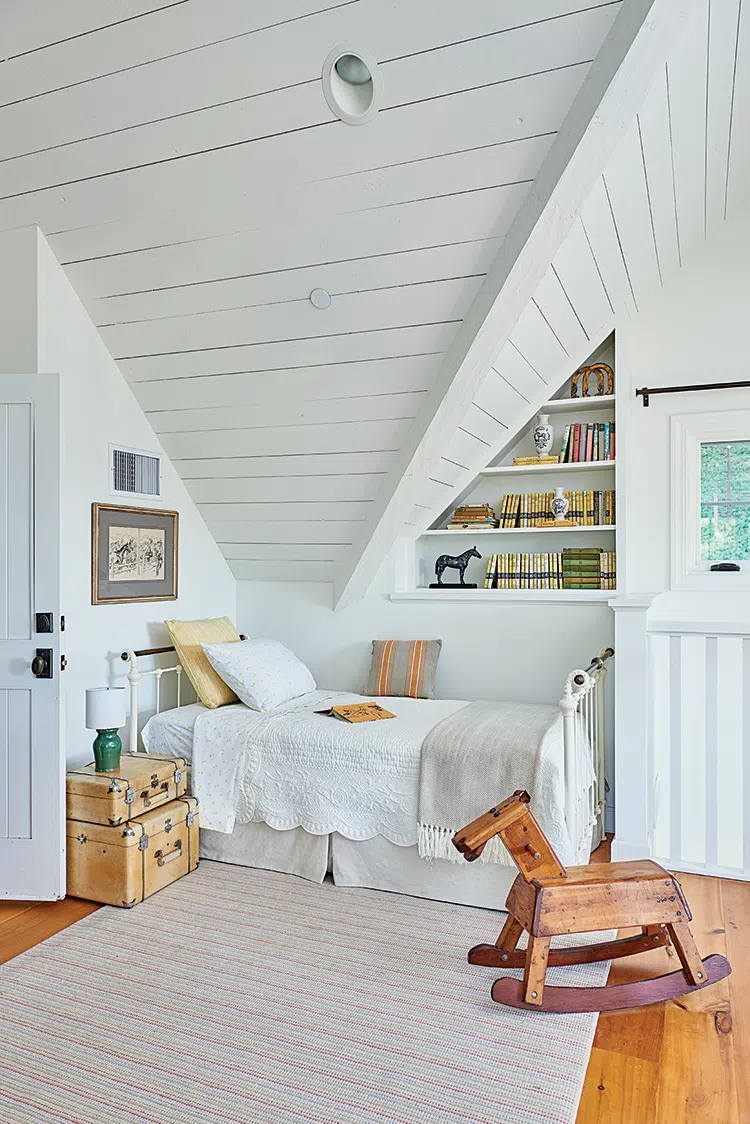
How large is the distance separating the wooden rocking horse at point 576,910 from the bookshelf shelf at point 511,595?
1.48 metres

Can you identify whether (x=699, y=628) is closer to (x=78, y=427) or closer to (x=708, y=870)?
(x=708, y=870)

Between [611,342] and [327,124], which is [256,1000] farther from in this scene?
[611,342]

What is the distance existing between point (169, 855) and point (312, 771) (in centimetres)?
62

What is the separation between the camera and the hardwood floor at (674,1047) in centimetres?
175

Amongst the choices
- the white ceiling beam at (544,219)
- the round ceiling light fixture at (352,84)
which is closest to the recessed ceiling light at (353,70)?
the round ceiling light fixture at (352,84)

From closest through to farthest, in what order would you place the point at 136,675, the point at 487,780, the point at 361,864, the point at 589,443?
the point at 487,780 < the point at 361,864 < the point at 136,675 < the point at 589,443

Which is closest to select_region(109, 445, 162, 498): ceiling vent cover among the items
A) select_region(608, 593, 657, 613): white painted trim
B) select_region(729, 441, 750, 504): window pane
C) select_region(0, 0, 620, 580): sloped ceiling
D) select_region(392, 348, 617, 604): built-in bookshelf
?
select_region(0, 0, 620, 580): sloped ceiling

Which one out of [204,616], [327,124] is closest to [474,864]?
[204,616]

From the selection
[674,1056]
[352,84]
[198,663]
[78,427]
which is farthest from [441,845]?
[352,84]

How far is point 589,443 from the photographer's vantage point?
11.8ft

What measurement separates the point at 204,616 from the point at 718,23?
315cm

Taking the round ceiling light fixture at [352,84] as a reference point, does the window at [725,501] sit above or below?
below

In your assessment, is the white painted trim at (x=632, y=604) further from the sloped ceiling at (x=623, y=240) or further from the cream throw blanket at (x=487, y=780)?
the sloped ceiling at (x=623, y=240)

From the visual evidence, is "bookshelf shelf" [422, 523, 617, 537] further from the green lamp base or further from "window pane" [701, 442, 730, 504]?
the green lamp base
